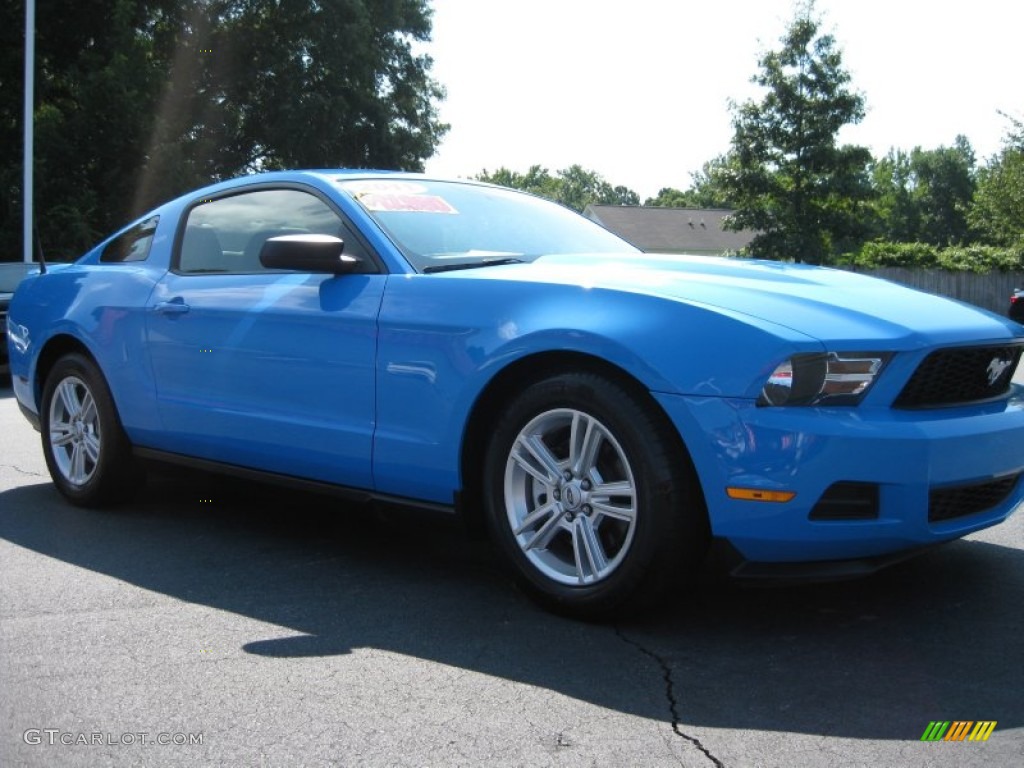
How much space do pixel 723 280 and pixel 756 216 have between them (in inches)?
1403

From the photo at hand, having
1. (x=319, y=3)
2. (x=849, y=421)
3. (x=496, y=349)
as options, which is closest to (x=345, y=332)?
(x=496, y=349)

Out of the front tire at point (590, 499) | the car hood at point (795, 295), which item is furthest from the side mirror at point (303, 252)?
the front tire at point (590, 499)

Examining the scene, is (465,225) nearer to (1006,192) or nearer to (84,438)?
(84,438)

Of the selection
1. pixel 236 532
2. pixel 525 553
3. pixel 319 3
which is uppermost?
pixel 319 3

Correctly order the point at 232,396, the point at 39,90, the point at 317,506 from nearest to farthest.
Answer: the point at 232,396
the point at 317,506
the point at 39,90

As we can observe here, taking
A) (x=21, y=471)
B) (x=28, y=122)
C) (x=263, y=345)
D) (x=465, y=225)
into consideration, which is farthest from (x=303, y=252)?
(x=28, y=122)

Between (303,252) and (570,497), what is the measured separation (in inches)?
52.7

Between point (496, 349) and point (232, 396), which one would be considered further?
point (232, 396)

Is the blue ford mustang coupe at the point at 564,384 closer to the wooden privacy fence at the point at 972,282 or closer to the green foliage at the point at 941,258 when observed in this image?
the wooden privacy fence at the point at 972,282

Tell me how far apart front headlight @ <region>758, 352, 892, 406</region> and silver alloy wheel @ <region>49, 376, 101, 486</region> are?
11.5 ft

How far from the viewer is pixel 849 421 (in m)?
3.19

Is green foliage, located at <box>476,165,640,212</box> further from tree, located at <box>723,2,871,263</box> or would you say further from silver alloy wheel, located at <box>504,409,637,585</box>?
silver alloy wheel, located at <box>504,409,637,585</box>

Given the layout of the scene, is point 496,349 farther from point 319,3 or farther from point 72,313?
point 319,3

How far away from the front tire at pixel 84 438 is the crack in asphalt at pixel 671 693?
2.87m
